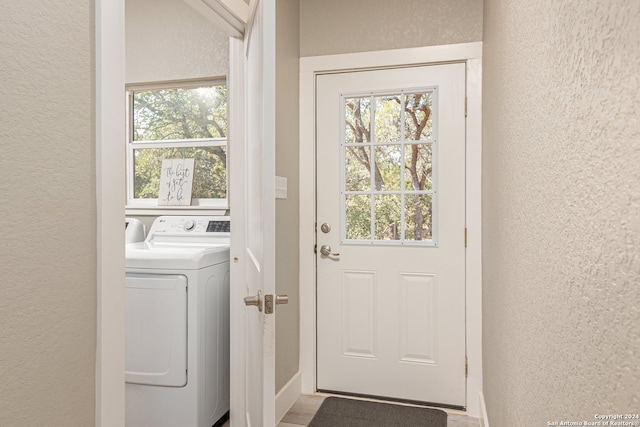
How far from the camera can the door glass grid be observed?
8.23 feet

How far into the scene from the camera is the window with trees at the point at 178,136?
282 centimetres

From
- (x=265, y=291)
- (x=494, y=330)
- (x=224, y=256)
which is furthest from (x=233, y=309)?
(x=494, y=330)

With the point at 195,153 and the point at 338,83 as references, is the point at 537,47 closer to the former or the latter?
the point at 338,83

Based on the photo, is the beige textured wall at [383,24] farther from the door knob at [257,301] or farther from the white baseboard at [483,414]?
the white baseboard at [483,414]

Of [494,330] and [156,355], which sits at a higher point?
[494,330]

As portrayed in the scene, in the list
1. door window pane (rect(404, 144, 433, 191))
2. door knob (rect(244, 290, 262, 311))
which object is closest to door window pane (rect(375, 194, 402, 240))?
door window pane (rect(404, 144, 433, 191))

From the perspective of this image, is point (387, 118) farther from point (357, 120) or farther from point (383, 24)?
point (383, 24)

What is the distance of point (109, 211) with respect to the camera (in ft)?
3.67

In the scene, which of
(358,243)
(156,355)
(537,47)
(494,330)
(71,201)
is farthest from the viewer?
(358,243)

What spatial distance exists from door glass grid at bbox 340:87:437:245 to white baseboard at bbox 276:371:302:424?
0.89 metres

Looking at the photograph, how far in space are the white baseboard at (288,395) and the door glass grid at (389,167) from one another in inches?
35.1

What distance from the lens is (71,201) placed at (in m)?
1.01

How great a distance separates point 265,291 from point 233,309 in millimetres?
1029

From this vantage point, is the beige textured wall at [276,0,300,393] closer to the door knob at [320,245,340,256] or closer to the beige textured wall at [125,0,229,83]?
the door knob at [320,245,340,256]
